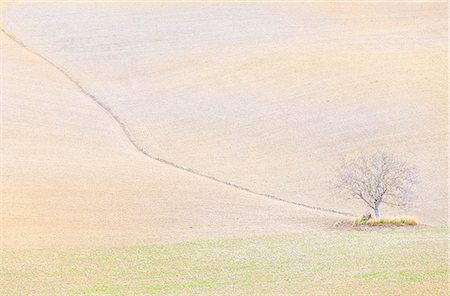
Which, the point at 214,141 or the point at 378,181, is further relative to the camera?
the point at 214,141

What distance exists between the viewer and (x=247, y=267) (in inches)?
787

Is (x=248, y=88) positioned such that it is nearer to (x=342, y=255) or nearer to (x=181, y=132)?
(x=181, y=132)

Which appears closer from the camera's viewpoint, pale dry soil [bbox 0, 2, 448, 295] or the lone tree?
pale dry soil [bbox 0, 2, 448, 295]

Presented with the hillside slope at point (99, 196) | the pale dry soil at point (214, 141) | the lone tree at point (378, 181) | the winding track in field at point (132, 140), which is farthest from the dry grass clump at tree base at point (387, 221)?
the winding track in field at point (132, 140)

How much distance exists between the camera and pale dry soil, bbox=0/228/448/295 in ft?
59.1

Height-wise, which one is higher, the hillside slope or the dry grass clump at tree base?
the dry grass clump at tree base

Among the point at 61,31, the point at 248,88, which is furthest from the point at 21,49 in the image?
the point at 248,88

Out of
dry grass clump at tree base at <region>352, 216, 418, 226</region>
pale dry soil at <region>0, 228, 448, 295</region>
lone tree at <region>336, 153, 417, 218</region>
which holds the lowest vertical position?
pale dry soil at <region>0, 228, 448, 295</region>

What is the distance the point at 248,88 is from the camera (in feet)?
150

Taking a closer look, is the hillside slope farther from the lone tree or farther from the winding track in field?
the lone tree

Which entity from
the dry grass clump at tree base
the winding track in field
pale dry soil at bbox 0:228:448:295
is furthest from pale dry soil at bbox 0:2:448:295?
the dry grass clump at tree base

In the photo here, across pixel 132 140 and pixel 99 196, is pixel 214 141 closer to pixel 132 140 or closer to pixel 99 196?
pixel 132 140

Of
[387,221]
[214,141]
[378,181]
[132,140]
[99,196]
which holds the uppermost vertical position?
[378,181]

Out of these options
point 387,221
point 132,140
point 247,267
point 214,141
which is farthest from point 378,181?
point 132,140
